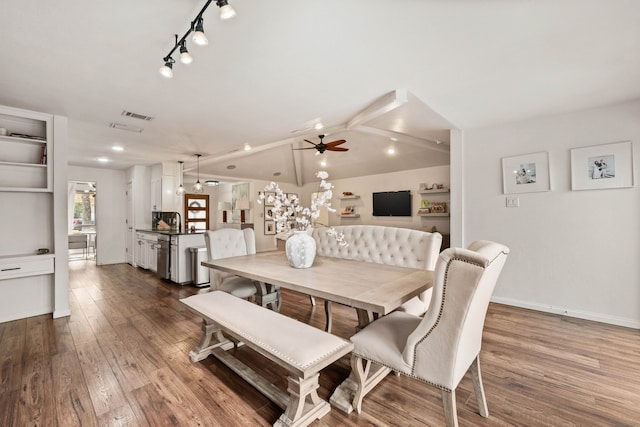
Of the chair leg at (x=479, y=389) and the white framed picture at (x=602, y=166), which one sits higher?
the white framed picture at (x=602, y=166)

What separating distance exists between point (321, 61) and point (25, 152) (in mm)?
3697

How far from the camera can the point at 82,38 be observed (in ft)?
5.97

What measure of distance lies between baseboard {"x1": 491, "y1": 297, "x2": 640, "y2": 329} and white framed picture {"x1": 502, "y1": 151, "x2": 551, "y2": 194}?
1.40 metres

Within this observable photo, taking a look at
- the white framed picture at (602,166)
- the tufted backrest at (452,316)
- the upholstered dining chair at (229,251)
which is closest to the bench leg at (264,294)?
the upholstered dining chair at (229,251)

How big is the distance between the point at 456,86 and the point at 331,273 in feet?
6.76

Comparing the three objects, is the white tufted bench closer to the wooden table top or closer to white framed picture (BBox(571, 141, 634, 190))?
the wooden table top

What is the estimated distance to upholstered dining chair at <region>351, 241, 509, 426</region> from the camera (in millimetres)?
1228

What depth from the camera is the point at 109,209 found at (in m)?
6.75

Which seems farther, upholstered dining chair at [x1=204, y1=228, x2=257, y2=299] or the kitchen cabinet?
the kitchen cabinet

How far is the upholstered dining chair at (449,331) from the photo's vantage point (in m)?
1.23

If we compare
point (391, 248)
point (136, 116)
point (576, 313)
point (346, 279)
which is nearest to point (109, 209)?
point (136, 116)

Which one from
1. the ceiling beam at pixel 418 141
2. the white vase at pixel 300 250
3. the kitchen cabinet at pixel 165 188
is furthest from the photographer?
the kitchen cabinet at pixel 165 188

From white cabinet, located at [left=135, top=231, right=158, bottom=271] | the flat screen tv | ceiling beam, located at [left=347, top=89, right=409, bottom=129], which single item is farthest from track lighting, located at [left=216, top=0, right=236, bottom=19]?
the flat screen tv

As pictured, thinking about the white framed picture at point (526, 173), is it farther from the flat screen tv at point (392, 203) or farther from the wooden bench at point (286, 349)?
the wooden bench at point (286, 349)
